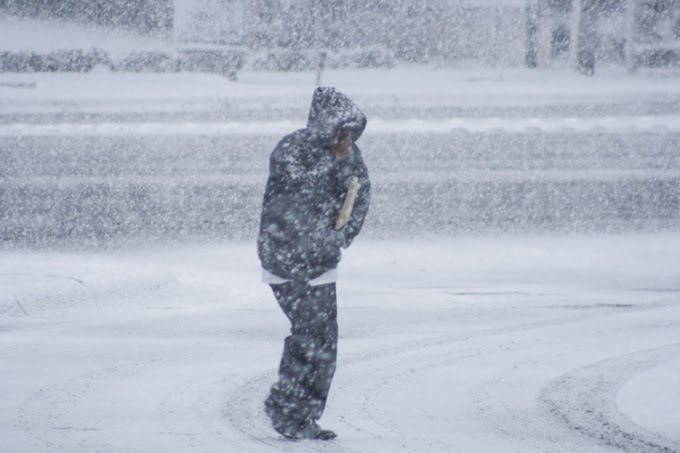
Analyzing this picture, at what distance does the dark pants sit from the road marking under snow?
46.9 ft

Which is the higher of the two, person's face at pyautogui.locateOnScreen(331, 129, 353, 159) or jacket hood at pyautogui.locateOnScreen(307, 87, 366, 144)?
jacket hood at pyautogui.locateOnScreen(307, 87, 366, 144)

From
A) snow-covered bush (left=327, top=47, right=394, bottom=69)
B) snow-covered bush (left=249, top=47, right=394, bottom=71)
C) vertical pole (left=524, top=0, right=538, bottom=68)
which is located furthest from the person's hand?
vertical pole (left=524, top=0, right=538, bottom=68)

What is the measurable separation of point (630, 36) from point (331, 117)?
32.6 meters

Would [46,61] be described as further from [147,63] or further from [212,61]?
[212,61]

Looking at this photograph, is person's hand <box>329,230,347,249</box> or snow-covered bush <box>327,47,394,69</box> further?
snow-covered bush <box>327,47,394,69</box>

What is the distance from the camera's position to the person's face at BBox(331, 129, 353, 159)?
4375mm

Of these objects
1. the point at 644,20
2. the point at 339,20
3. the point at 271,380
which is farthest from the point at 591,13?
the point at 271,380

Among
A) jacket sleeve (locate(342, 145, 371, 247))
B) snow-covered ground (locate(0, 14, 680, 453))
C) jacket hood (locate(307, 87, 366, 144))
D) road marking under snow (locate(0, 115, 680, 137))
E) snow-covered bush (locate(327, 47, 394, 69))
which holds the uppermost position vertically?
jacket hood (locate(307, 87, 366, 144))

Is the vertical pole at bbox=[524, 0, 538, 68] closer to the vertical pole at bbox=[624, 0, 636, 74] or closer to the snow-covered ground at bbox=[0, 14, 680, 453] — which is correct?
the vertical pole at bbox=[624, 0, 636, 74]

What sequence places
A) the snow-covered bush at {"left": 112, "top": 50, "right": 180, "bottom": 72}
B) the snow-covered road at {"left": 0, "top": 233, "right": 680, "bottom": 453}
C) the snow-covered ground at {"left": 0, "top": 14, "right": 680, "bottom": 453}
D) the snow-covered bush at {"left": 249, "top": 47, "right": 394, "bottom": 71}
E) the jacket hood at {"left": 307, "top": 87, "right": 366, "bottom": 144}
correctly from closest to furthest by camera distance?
the jacket hood at {"left": 307, "top": 87, "right": 366, "bottom": 144}, the snow-covered road at {"left": 0, "top": 233, "right": 680, "bottom": 453}, the snow-covered ground at {"left": 0, "top": 14, "right": 680, "bottom": 453}, the snow-covered bush at {"left": 112, "top": 50, "right": 180, "bottom": 72}, the snow-covered bush at {"left": 249, "top": 47, "right": 394, "bottom": 71}

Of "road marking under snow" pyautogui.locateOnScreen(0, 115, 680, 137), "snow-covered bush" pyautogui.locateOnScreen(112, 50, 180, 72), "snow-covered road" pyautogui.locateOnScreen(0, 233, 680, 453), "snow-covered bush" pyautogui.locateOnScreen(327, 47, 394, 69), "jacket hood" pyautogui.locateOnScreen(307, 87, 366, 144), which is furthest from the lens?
"snow-covered bush" pyautogui.locateOnScreen(327, 47, 394, 69)

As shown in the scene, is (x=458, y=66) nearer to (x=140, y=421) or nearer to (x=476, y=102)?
(x=476, y=102)

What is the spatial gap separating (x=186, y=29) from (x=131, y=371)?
32116mm

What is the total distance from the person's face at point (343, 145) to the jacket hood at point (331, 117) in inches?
1.1
